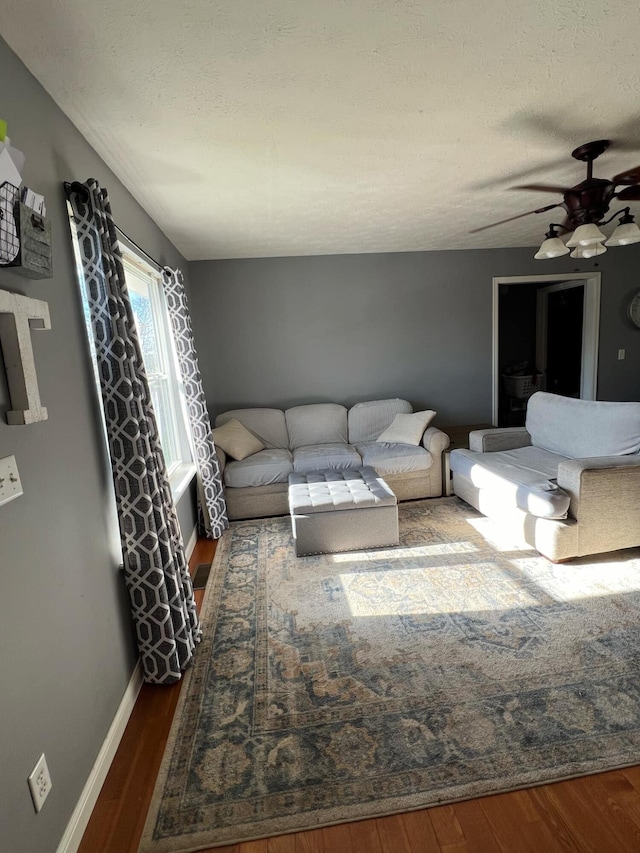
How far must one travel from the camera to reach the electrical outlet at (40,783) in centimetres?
119

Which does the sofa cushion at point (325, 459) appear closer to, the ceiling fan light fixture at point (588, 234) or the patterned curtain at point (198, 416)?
the patterned curtain at point (198, 416)

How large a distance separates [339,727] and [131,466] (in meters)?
1.35

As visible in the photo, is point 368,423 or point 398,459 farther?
point 368,423

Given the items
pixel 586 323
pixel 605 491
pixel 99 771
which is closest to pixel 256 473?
pixel 99 771

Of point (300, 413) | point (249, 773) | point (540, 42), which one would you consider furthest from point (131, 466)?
point (300, 413)

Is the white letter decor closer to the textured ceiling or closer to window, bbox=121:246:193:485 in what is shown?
the textured ceiling

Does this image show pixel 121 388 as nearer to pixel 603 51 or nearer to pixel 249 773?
pixel 249 773

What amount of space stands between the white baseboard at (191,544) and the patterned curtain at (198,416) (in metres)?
0.08

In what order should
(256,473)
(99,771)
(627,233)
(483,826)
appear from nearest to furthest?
(483,826), (99,771), (627,233), (256,473)

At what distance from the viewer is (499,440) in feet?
13.1

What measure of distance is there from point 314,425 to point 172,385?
5.13 ft

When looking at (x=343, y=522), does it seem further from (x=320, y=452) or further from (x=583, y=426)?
(x=583, y=426)

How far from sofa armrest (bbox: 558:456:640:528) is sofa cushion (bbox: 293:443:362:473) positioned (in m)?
1.82

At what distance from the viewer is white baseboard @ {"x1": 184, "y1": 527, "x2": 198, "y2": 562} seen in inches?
131
